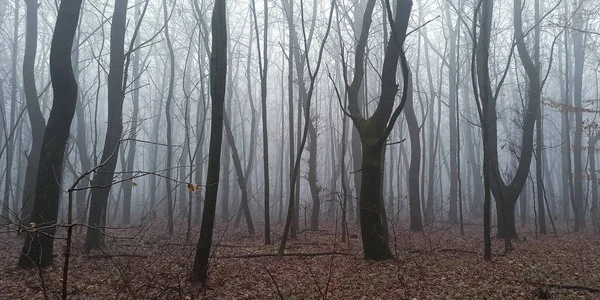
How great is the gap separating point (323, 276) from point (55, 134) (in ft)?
16.9

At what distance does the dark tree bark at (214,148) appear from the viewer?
602cm

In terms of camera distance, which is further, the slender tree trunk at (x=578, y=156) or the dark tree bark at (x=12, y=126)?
the slender tree trunk at (x=578, y=156)

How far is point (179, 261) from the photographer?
764 centimetres

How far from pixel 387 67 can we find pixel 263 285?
460cm

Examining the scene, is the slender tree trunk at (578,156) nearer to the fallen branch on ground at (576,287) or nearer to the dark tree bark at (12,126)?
the fallen branch on ground at (576,287)

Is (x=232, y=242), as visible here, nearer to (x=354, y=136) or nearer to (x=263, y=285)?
(x=263, y=285)

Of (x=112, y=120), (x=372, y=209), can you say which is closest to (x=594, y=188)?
(x=372, y=209)

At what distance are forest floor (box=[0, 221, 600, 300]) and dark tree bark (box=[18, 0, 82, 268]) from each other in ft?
1.49

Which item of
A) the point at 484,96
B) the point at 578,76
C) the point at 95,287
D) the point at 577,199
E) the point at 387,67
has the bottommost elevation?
the point at 95,287

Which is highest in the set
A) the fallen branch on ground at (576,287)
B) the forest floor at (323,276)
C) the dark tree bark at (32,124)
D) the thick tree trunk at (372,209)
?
the dark tree bark at (32,124)

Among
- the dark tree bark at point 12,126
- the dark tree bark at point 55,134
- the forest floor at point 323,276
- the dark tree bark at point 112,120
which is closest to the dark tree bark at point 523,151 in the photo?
the forest floor at point 323,276

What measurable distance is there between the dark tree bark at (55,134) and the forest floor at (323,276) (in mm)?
454

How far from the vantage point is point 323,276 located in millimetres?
6598

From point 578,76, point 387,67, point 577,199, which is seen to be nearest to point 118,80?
point 387,67
